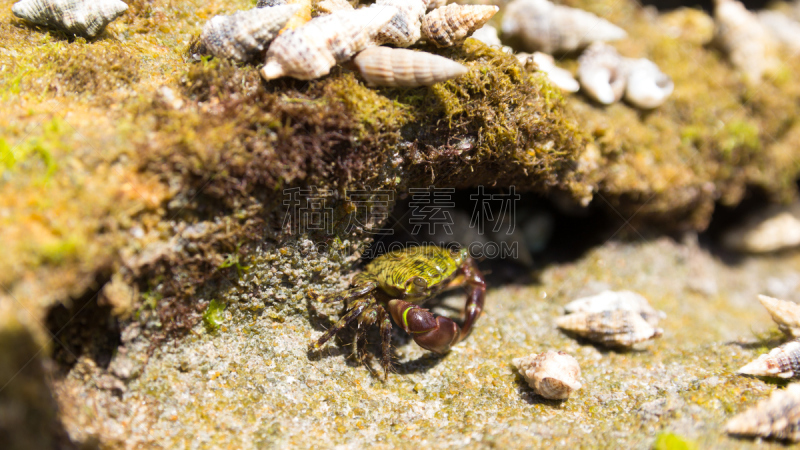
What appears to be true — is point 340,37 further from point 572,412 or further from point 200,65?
point 572,412

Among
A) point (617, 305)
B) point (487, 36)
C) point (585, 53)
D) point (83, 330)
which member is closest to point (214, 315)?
point (83, 330)

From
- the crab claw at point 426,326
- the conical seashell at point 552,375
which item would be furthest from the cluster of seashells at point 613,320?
the crab claw at point 426,326

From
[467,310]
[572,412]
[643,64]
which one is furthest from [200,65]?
[643,64]

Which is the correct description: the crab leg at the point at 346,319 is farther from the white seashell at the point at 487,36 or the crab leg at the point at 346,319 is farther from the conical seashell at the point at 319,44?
the white seashell at the point at 487,36

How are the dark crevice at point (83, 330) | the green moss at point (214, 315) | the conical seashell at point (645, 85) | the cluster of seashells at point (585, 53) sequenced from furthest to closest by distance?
1. the conical seashell at point (645, 85)
2. the cluster of seashells at point (585, 53)
3. the green moss at point (214, 315)
4. the dark crevice at point (83, 330)

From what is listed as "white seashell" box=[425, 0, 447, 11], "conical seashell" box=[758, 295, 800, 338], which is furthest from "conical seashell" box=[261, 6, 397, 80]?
"conical seashell" box=[758, 295, 800, 338]

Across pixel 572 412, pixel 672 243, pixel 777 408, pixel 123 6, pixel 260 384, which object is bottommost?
pixel 672 243
